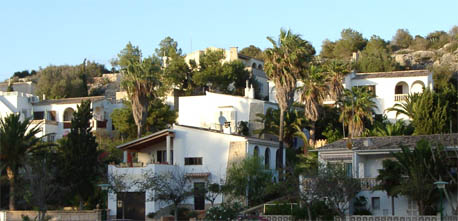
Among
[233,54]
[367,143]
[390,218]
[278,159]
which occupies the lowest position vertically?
[390,218]

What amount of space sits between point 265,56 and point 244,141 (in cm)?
992

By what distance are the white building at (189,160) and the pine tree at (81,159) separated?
5.42 feet

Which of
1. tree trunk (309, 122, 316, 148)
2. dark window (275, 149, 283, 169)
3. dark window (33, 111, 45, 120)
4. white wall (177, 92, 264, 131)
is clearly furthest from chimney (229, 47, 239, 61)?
dark window (275, 149, 283, 169)

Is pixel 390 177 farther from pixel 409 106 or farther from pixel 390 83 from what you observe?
pixel 390 83

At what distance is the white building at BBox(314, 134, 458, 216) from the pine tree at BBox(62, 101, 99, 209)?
15831mm

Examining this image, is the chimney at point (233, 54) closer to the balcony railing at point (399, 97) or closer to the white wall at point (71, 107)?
the white wall at point (71, 107)

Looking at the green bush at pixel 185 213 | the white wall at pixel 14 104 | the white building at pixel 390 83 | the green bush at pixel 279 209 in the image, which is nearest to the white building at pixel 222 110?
the white building at pixel 390 83

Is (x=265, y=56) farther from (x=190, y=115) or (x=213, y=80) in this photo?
(x=213, y=80)

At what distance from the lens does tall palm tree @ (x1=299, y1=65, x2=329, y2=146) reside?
60.7 m

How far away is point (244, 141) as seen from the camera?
51719mm

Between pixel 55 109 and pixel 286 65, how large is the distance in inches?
1318

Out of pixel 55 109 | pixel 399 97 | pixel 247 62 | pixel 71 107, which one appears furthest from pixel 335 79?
pixel 55 109

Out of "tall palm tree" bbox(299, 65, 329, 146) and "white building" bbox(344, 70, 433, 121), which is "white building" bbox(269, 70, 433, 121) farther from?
"tall palm tree" bbox(299, 65, 329, 146)

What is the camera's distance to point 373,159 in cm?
4559
